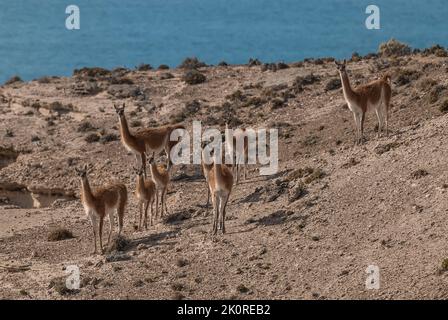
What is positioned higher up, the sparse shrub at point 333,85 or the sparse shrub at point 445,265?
the sparse shrub at point 333,85

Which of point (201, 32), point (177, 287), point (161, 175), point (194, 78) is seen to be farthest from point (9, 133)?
point (201, 32)

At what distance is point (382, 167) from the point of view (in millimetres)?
22344

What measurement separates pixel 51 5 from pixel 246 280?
18019 centimetres

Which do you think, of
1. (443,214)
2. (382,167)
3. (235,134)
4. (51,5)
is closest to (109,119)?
(235,134)

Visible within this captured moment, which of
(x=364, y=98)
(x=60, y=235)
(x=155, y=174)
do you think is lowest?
(x=60, y=235)

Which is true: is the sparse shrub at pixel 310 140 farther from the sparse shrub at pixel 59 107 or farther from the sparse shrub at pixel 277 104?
the sparse shrub at pixel 59 107

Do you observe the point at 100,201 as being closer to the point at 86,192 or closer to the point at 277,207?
the point at 86,192

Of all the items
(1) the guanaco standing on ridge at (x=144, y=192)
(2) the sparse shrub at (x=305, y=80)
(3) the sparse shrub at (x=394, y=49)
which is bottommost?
(1) the guanaco standing on ridge at (x=144, y=192)

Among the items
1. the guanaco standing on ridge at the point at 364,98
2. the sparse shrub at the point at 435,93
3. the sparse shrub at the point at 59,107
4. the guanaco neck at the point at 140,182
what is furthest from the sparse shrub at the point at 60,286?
the sparse shrub at the point at 59,107

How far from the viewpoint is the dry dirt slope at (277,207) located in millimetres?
18891


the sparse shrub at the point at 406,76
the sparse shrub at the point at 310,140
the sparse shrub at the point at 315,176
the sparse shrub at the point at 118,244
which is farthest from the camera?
the sparse shrub at the point at 406,76

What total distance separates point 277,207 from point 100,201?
3908 mm

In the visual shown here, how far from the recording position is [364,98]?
25688mm
